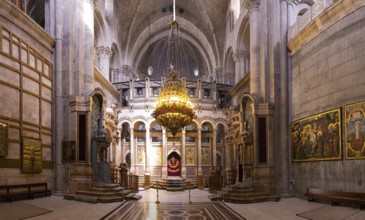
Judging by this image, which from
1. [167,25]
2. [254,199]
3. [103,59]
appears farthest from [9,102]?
[167,25]

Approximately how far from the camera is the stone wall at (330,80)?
9953mm

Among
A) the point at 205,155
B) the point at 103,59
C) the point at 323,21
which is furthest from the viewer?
the point at 205,155

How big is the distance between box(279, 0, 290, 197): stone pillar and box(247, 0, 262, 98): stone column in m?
1.27

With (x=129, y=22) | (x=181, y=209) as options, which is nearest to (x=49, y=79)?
(x=181, y=209)

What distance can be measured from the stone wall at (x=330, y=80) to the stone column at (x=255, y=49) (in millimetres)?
1977

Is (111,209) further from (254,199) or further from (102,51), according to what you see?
(102,51)

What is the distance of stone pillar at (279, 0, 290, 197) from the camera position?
1410 centimetres

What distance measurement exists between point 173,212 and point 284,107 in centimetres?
653

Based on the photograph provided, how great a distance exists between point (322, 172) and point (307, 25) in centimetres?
531

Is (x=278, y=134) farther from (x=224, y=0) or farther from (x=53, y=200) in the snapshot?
(x=224, y=0)

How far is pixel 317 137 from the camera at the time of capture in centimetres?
1195

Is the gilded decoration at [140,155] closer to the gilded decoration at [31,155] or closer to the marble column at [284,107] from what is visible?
the gilded decoration at [31,155]

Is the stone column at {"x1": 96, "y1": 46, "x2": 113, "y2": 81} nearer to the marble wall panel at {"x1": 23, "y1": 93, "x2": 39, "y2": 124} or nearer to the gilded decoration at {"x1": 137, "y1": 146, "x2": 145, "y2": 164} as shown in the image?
the gilded decoration at {"x1": 137, "y1": 146, "x2": 145, "y2": 164}

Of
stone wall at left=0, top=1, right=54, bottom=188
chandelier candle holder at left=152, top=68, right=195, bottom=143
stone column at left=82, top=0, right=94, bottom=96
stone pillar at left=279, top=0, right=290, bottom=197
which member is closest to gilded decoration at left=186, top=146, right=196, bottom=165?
chandelier candle holder at left=152, top=68, right=195, bottom=143
